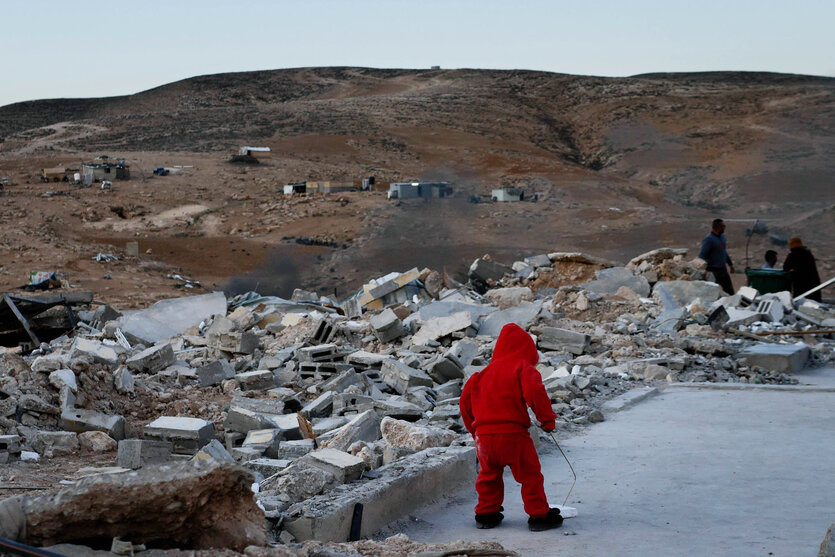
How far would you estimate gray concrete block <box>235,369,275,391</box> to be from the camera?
34.8 feet

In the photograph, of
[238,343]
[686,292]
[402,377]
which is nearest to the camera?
[402,377]

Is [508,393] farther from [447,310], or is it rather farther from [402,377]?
[447,310]

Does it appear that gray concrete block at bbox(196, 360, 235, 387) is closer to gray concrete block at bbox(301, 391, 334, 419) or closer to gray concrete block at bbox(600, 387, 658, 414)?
gray concrete block at bbox(301, 391, 334, 419)

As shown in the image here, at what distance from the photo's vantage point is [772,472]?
19.4ft

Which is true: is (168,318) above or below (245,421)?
below

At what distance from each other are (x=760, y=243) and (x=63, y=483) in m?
26.6

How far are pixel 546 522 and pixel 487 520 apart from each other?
1.18ft

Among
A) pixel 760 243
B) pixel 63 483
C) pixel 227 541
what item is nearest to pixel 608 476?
pixel 227 541

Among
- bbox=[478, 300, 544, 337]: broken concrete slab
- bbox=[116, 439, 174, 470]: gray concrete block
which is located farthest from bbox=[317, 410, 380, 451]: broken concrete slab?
bbox=[478, 300, 544, 337]: broken concrete slab

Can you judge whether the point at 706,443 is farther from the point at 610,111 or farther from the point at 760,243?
the point at 610,111

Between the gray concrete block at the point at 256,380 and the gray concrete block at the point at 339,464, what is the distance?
5155 millimetres

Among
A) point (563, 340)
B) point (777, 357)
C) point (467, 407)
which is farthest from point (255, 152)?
point (467, 407)

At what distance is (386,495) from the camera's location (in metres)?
5.17

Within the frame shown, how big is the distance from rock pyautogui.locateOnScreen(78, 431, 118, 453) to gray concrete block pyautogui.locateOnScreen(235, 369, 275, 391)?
2627mm
